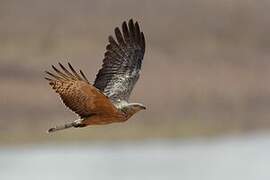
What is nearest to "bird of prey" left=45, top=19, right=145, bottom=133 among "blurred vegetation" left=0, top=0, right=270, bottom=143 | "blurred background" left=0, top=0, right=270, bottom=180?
"blurred background" left=0, top=0, right=270, bottom=180

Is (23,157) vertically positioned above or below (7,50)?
below

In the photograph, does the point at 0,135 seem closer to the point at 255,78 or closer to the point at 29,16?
the point at 29,16

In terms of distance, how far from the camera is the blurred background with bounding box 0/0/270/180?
67.9ft

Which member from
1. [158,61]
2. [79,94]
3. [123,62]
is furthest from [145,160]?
[79,94]

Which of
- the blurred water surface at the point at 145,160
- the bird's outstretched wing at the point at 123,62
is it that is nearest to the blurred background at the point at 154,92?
the blurred water surface at the point at 145,160

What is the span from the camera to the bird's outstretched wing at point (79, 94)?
40.0ft

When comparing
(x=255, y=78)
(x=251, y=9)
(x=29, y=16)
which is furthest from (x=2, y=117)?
(x=251, y=9)

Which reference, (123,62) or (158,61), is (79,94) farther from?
(158,61)

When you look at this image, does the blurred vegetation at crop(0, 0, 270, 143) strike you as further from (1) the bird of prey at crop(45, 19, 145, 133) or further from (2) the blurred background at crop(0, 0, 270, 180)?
(1) the bird of prey at crop(45, 19, 145, 133)

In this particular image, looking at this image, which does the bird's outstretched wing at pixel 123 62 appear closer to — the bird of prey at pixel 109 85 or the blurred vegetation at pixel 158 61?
the bird of prey at pixel 109 85

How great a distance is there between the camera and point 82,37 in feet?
83.7

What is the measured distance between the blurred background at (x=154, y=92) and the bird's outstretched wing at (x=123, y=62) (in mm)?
5832

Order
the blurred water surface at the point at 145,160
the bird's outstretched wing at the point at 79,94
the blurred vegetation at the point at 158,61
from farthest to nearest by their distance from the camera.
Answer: the blurred vegetation at the point at 158,61 → the blurred water surface at the point at 145,160 → the bird's outstretched wing at the point at 79,94

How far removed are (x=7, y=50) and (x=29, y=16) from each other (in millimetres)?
1660
